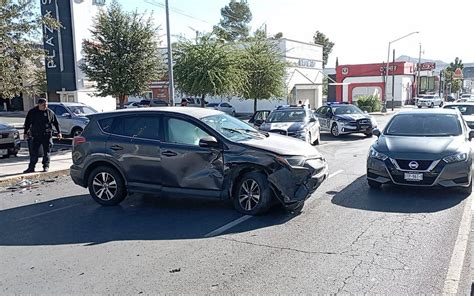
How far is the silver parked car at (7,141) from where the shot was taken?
44.2ft

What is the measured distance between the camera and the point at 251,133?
769 centimetres

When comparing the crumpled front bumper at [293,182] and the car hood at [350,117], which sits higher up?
the car hood at [350,117]

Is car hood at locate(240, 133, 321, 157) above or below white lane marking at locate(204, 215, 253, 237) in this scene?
above

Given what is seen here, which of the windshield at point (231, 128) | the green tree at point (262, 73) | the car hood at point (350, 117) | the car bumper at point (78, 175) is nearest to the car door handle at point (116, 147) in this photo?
the car bumper at point (78, 175)

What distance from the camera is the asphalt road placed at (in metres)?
4.40

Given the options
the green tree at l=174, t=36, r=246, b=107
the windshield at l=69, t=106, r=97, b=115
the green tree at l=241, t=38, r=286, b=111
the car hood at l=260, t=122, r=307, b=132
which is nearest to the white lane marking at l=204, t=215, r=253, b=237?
the car hood at l=260, t=122, r=307, b=132

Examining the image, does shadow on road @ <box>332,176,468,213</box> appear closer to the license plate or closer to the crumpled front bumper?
the license plate

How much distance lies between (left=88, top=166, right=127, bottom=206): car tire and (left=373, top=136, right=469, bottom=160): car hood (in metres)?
4.83

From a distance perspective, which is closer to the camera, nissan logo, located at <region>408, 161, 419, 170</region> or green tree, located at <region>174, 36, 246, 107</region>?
nissan logo, located at <region>408, 161, 419, 170</region>

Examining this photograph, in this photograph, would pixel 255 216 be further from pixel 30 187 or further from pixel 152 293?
pixel 30 187

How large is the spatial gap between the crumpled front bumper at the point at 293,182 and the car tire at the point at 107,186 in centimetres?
283

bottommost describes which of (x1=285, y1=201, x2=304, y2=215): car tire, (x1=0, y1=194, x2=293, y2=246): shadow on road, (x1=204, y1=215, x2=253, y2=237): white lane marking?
(x1=0, y1=194, x2=293, y2=246): shadow on road

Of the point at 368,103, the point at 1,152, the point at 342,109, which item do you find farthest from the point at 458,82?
the point at 1,152

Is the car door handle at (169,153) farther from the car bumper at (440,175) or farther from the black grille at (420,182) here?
the black grille at (420,182)
